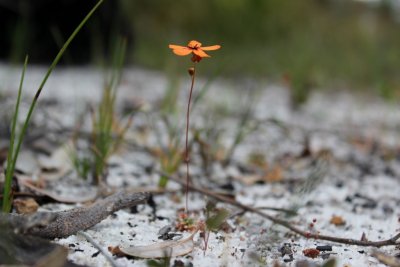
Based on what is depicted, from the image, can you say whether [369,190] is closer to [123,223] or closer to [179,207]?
[179,207]

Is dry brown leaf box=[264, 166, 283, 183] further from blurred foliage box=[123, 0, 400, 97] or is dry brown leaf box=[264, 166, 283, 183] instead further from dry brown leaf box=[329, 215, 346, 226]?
blurred foliage box=[123, 0, 400, 97]

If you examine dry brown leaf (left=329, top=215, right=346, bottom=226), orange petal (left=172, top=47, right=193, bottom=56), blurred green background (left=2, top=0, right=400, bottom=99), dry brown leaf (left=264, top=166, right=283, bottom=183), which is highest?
blurred green background (left=2, top=0, right=400, bottom=99)

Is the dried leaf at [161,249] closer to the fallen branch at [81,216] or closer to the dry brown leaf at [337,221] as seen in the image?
the fallen branch at [81,216]

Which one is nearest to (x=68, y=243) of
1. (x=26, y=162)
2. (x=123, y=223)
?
(x=123, y=223)

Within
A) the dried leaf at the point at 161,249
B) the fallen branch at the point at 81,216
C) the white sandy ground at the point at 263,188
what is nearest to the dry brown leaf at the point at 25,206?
the white sandy ground at the point at 263,188

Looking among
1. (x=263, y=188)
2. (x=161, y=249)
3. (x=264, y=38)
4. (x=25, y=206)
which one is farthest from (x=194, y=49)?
(x=264, y=38)

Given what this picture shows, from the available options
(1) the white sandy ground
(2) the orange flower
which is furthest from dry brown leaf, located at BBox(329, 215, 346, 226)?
A: (2) the orange flower
